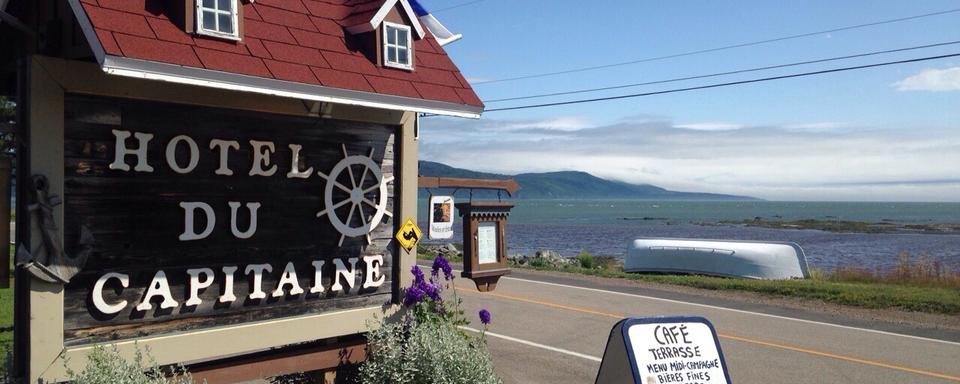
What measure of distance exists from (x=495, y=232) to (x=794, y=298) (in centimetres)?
1171

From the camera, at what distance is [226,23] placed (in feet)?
20.3

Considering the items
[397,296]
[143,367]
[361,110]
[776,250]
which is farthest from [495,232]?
[776,250]

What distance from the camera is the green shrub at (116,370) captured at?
5383 millimetres

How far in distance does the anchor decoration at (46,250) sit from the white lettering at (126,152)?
49 cm

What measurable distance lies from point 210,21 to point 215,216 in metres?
1.53

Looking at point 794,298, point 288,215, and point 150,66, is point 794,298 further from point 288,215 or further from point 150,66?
point 150,66

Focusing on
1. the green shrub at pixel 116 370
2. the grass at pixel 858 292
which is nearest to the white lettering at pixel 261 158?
the green shrub at pixel 116 370

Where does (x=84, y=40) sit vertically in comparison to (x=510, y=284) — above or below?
above

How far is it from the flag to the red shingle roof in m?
0.24

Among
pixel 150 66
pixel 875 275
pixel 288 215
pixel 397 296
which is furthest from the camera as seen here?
pixel 875 275

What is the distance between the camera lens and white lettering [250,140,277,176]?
6656mm

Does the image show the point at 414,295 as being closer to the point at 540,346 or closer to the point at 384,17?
the point at 384,17

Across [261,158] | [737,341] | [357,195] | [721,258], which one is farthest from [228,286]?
[721,258]

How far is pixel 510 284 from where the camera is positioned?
2056 cm
